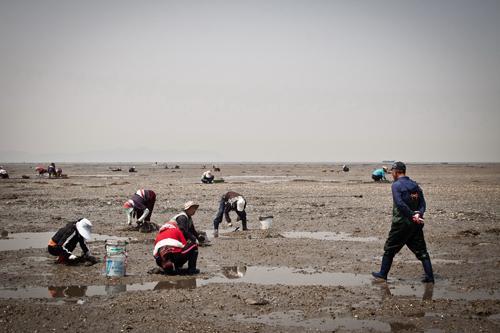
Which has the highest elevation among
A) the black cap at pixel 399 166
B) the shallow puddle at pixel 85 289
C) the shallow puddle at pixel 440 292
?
the black cap at pixel 399 166

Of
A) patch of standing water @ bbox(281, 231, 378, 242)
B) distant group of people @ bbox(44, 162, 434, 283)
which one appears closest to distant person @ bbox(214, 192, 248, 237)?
patch of standing water @ bbox(281, 231, 378, 242)

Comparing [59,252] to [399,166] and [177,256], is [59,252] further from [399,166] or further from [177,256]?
[399,166]

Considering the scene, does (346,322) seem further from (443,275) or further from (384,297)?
(443,275)

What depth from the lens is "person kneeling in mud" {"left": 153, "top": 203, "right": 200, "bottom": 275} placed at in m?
10.4

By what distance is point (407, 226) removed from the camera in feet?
32.2

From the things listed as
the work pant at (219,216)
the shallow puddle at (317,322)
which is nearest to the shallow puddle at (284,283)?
the shallow puddle at (317,322)

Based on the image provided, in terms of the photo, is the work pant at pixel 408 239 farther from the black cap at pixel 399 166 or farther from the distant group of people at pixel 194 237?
the black cap at pixel 399 166

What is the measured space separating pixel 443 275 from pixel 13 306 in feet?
28.6

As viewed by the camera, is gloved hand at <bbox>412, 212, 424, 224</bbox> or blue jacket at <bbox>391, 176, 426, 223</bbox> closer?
gloved hand at <bbox>412, 212, 424, 224</bbox>

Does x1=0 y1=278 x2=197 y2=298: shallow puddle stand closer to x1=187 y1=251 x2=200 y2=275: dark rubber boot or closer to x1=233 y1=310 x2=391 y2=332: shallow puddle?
x1=187 y1=251 x2=200 y2=275: dark rubber boot

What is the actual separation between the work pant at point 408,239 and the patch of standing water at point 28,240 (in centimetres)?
879

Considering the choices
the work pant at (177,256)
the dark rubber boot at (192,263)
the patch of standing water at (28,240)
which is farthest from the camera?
the patch of standing water at (28,240)

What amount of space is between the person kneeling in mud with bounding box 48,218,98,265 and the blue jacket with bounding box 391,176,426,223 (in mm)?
7047

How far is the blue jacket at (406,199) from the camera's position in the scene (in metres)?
9.82
